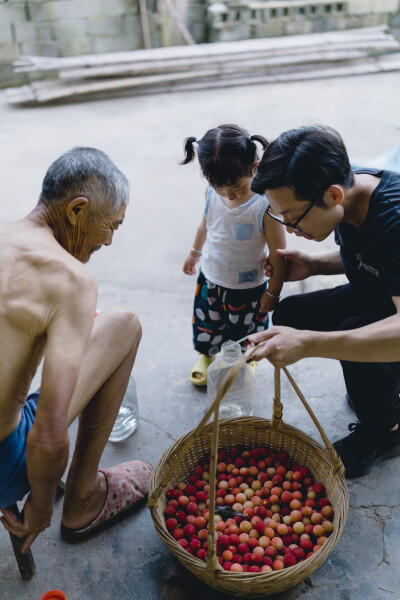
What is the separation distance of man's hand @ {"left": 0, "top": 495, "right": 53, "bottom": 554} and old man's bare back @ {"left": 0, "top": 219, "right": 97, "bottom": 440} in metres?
0.31

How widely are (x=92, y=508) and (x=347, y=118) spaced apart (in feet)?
17.8

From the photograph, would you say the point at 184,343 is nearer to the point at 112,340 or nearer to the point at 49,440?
the point at 112,340

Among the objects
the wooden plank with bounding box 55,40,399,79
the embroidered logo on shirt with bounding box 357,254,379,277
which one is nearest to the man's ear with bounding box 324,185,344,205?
the embroidered logo on shirt with bounding box 357,254,379,277

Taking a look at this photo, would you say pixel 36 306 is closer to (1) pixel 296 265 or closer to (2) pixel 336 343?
(2) pixel 336 343

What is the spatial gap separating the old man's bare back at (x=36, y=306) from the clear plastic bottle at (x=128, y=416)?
91 cm

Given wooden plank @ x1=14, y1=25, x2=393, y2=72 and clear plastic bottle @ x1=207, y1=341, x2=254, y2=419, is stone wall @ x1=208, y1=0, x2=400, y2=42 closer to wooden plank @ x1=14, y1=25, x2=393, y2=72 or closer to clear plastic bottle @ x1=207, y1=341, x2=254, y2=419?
wooden plank @ x1=14, y1=25, x2=393, y2=72

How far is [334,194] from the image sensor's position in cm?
178

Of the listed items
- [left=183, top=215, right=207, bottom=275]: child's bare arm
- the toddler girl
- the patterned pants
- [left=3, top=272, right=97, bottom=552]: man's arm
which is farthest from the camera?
[left=183, top=215, right=207, bottom=275]: child's bare arm

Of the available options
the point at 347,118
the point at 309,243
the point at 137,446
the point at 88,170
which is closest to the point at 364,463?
the point at 137,446

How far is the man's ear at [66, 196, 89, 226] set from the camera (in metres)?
1.64

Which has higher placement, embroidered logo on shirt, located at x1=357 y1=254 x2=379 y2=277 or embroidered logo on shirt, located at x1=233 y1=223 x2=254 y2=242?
embroidered logo on shirt, located at x1=233 y1=223 x2=254 y2=242

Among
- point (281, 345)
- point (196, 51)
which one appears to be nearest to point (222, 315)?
point (281, 345)

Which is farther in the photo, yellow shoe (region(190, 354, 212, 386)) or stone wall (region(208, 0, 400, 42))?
stone wall (region(208, 0, 400, 42))

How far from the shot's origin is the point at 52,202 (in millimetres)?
1661
